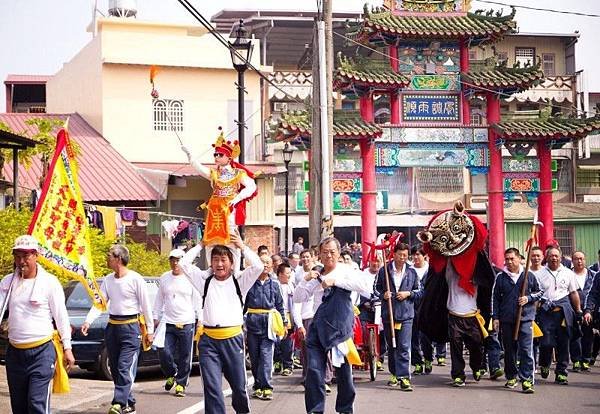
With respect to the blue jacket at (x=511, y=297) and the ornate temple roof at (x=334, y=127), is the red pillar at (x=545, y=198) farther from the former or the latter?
the blue jacket at (x=511, y=297)

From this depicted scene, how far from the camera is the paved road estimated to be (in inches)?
450

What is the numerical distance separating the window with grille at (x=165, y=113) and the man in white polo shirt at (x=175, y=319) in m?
21.6

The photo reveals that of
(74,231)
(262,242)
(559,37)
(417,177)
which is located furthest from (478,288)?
(559,37)

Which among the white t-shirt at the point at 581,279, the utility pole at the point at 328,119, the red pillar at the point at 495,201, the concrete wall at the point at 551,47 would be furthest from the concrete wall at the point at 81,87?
the white t-shirt at the point at 581,279

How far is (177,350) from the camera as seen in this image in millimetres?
13008

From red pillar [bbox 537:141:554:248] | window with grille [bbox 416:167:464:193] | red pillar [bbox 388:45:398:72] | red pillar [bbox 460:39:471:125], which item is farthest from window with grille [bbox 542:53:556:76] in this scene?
red pillar [bbox 388:45:398:72]

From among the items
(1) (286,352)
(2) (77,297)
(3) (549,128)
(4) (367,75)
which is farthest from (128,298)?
(3) (549,128)

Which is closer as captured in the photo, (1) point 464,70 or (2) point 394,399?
(2) point 394,399

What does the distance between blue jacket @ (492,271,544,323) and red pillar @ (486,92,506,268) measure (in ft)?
41.3

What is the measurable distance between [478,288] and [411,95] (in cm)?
1325

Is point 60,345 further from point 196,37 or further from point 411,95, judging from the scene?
point 196,37

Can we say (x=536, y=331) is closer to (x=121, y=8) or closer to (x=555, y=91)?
(x=121, y=8)

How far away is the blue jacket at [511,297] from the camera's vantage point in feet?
43.8

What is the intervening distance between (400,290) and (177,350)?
3240 mm
